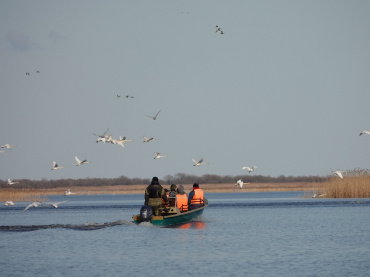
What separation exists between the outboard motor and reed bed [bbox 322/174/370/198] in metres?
29.4

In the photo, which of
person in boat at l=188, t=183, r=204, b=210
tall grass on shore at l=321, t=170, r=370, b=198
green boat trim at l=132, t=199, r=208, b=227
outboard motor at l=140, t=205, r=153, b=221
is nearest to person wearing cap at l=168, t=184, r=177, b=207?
green boat trim at l=132, t=199, r=208, b=227

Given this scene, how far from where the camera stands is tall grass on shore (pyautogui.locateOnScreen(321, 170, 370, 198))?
6059cm

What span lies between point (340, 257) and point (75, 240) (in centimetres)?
1297

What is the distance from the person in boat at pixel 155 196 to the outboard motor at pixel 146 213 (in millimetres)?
288

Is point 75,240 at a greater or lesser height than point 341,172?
lesser

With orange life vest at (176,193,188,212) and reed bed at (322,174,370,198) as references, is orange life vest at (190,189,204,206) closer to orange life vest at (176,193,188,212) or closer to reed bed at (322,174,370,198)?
orange life vest at (176,193,188,212)

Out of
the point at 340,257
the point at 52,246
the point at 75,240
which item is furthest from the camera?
the point at 75,240

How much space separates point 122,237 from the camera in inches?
1362

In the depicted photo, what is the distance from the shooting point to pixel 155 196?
115 feet

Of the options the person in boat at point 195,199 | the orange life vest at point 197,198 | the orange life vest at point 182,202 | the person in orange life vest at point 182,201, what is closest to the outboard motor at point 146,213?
the person in orange life vest at point 182,201

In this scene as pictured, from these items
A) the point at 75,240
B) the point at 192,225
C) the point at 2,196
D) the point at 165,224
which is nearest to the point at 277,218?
the point at 192,225

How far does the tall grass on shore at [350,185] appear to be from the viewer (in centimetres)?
6059

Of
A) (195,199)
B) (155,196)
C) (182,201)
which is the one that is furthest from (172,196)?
(195,199)

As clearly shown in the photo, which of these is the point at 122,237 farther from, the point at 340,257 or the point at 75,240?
the point at 340,257
